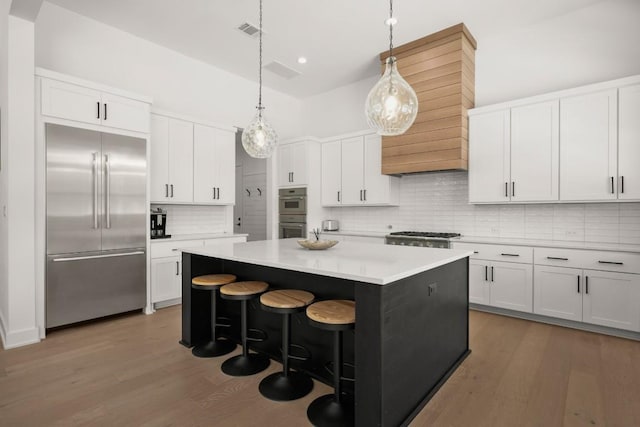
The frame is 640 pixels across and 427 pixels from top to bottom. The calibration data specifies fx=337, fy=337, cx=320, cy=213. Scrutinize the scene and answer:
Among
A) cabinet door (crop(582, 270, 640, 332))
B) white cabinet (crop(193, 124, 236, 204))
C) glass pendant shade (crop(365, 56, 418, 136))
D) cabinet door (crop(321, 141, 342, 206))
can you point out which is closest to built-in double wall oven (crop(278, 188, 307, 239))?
cabinet door (crop(321, 141, 342, 206))

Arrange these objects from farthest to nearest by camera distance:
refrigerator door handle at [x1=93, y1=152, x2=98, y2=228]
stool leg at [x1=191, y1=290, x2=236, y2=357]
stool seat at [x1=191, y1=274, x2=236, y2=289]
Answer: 1. refrigerator door handle at [x1=93, y1=152, x2=98, y2=228]
2. stool leg at [x1=191, y1=290, x2=236, y2=357]
3. stool seat at [x1=191, y1=274, x2=236, y2=289]

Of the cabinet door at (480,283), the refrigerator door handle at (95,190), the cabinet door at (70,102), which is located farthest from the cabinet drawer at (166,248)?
the cabinet door at (480,283)

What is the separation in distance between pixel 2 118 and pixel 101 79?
1.16 meters

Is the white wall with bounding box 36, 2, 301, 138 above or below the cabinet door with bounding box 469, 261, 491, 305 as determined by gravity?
above

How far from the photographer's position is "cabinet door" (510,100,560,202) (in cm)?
366

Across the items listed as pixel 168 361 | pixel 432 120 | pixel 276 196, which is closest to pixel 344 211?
pixel 276 196

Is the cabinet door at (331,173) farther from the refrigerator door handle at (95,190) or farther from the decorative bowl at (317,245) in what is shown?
the refrigerator door handle at (95,190)

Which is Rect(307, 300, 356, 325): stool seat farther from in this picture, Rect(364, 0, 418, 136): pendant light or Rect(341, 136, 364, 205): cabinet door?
Rect(341, 136, 364, 205): cabinet door

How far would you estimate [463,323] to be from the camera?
2771mm

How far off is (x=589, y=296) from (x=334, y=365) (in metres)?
2.89

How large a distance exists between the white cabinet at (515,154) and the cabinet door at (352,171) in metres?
1.68

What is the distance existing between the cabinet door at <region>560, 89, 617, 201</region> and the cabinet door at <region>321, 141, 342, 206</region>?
3052mm

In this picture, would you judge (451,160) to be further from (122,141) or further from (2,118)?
(2,118)

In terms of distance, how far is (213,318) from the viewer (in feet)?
9.51
